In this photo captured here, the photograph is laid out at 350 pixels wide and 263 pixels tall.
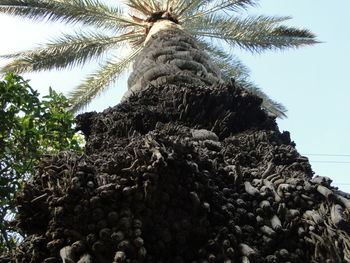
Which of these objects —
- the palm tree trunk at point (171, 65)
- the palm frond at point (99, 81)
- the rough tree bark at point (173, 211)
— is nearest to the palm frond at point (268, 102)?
the palm frond at point (99, 81)

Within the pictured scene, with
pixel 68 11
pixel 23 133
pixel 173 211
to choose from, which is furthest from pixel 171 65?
pixel 68 11

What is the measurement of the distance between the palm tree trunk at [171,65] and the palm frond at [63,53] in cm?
392

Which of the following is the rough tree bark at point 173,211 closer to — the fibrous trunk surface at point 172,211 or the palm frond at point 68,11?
the fibrous trunk surface at point 172,211

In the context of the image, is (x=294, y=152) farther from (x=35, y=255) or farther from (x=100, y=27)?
(x=100, y=27)

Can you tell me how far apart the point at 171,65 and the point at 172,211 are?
2.64 m

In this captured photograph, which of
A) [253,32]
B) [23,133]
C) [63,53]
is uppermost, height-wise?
[253,32]

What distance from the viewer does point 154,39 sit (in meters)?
5.58

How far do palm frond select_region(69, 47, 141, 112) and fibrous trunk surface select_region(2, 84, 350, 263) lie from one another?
24.2ft

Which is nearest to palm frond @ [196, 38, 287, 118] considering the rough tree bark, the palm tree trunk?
the palm tree trunk

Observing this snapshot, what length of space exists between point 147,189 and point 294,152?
1.47m

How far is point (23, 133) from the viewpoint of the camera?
15.8 ft

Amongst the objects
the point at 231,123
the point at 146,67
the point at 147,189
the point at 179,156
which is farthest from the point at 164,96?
the point at 147,189

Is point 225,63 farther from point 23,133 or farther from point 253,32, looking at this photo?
point 23,133

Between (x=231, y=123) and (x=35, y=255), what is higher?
(x=231, y=123)
